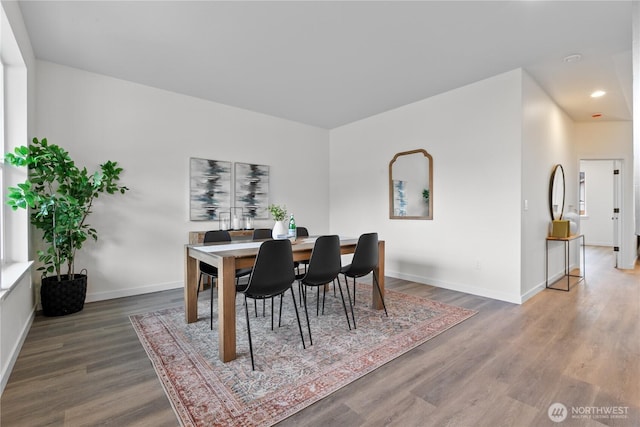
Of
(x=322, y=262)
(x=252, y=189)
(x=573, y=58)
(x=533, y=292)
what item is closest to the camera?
(x=322, y=262)

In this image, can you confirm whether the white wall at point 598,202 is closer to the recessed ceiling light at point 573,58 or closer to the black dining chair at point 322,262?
the recessed ceiling light at point 573,58

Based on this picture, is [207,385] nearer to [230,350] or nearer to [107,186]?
[230,350]

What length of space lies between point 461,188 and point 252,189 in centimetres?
306

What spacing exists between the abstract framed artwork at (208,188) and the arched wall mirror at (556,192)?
15.3ft

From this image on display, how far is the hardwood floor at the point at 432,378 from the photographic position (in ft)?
5.11

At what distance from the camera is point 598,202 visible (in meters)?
8.83

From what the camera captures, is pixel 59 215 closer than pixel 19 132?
No

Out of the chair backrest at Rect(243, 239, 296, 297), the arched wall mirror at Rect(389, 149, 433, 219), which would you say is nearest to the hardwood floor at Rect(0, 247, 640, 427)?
the chair backrest at Rect(243, 239, 296, 297)

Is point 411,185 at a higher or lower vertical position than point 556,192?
higher

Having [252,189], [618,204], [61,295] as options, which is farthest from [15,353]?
[618,204]

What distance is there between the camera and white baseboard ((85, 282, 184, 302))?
11.5 feet

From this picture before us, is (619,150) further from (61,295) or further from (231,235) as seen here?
(61,295)

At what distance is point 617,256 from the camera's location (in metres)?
5.54

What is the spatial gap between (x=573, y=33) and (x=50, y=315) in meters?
5.62
